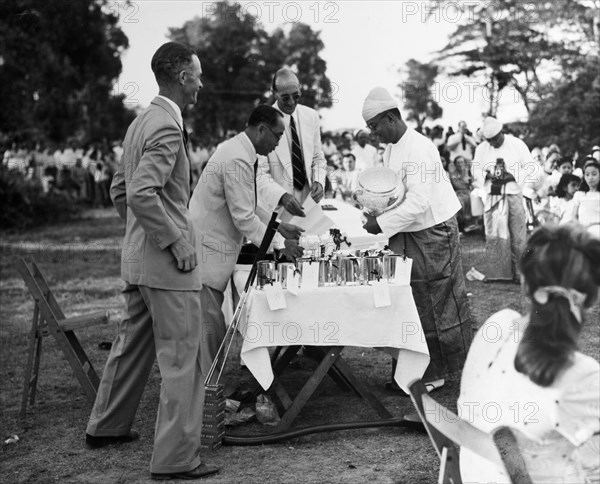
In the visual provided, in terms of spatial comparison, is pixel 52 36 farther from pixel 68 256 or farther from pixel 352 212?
pixel 352 212

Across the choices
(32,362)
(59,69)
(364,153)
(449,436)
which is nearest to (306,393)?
(32,362)

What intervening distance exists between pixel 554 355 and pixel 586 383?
0.12 m

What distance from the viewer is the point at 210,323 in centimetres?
554

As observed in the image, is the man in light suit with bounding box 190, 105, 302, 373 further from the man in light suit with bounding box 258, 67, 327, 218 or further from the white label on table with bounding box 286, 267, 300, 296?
the man in light suit with bounding box 258, 67, 327, 218

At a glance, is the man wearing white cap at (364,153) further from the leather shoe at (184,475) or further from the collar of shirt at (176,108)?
the leather shoe at (184,475)

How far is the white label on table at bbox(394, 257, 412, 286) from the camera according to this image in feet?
16.9

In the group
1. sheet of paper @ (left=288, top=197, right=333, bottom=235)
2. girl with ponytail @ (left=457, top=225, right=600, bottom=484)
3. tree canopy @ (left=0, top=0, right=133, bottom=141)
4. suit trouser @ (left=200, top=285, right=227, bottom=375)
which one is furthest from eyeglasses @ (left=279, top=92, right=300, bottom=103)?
tree canopy @ (left=0, top=0, right=133, bottom=141)

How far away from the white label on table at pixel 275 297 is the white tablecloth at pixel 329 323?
0.04 m

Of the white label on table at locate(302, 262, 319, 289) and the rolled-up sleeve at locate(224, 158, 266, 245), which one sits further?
the rolled-up sleeve at locate(224, 158, 266, 245)

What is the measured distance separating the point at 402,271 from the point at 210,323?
4.33ft

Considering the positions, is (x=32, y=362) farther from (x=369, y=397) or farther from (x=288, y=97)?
(x=288, y=97)

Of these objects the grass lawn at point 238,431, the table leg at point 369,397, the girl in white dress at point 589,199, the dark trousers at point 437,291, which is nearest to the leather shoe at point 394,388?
the grass lawn at point 238,431

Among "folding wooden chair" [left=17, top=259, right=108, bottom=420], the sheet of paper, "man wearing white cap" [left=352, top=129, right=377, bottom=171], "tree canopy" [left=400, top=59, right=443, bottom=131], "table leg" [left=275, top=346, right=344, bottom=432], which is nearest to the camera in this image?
"table leg" [left=275, top=346, right=344, bottom=432]

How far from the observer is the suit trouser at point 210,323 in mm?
5520
